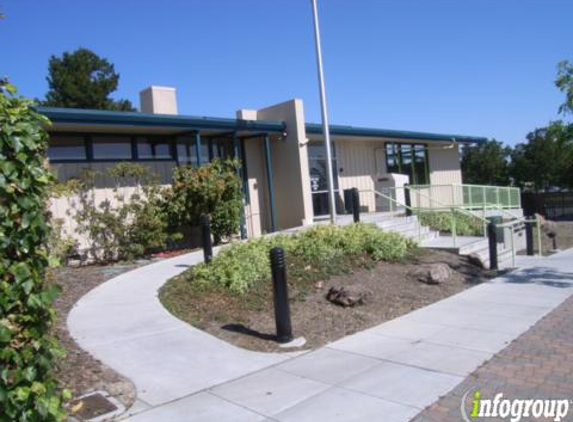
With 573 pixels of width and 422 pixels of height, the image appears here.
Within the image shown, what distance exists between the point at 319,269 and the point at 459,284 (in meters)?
2.76

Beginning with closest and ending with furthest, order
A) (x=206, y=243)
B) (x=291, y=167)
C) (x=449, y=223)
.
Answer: (x=206, y=243), (x=449, y=223), (x=291, y=167)

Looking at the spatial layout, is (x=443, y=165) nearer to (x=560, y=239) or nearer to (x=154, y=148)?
(x=560, y=239)

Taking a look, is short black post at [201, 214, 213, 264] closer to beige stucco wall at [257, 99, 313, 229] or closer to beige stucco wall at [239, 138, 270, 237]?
beige stucco wall at [239, 138, 270, 237]

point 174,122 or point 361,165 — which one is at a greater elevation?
point 174,122

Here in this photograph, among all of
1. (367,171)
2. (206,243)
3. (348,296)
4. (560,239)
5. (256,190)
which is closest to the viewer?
(348,296)

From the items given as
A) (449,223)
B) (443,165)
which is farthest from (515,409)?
(443,165)

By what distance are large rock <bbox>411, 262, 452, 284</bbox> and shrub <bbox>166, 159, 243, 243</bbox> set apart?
19.2 ft

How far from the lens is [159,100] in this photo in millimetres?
16172

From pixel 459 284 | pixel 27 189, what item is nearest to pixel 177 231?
pixel 459 284

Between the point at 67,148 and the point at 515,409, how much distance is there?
1197 cm

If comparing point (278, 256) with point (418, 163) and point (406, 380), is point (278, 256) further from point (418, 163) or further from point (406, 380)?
point (418, 163)

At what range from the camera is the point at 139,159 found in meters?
14.5

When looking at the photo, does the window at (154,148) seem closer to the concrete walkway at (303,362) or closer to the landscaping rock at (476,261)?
the concrete walkway at (303,362)

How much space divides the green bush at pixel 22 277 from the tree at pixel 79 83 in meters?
39.7
